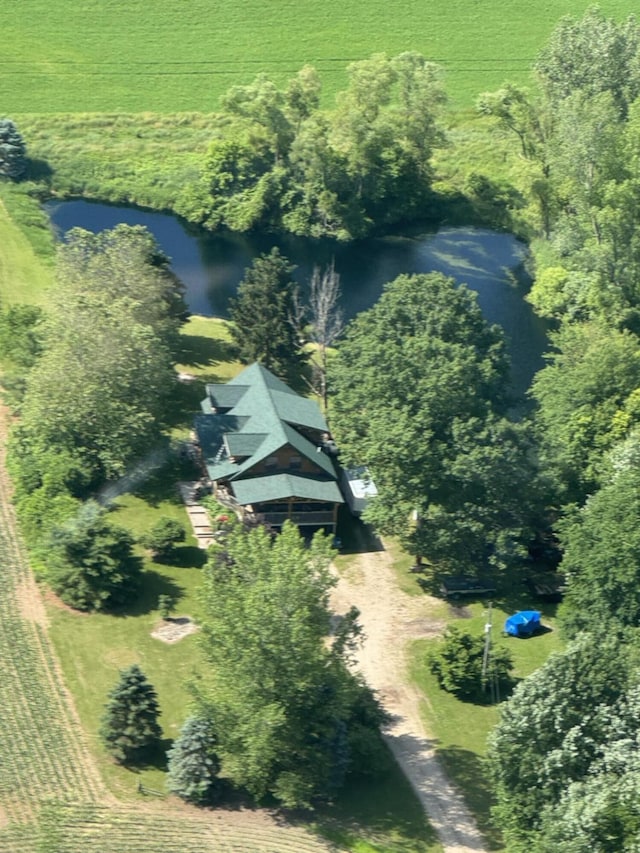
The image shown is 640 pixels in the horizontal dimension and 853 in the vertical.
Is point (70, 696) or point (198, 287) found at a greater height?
point (198, 287)

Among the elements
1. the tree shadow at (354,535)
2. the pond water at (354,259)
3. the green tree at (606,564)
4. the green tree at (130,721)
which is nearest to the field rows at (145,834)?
the green tree at (130,721)

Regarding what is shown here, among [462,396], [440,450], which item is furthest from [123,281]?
[440,450]

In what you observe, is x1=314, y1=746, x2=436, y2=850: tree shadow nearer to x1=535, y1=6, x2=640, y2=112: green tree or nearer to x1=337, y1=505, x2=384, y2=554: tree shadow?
x1=337, y1=505, x2=384, y2=554: tree shadow

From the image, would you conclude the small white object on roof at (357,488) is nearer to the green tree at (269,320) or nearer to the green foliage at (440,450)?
the green foliage at (440,450)

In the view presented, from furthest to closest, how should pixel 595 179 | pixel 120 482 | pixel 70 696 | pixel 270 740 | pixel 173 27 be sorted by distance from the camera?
1. pixel 173 27
2. pixel 595 179
3. pixel 120 482
4. pixel 70 696
5. pixel 270 740

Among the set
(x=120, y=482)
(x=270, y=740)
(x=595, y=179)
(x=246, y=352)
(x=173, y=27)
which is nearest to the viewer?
(x=270, y=740)

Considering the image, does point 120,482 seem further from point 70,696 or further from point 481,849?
point 481,849

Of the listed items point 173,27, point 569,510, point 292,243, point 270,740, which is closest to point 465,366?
point 569,510

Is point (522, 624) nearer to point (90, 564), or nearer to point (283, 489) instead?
point (283, 489)
